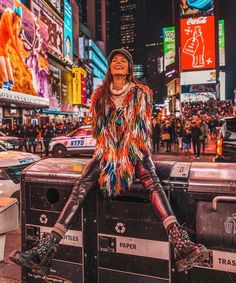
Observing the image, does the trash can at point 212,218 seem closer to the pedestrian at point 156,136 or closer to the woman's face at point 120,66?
the woman's face at point 120,66

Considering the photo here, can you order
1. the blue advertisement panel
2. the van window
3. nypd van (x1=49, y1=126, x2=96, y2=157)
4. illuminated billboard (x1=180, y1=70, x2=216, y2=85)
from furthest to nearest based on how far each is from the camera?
1. the blue advertisement panel
2. illuminated billboard (x1=180, y1=70, x2=216, y2=85)
3. nypd van (x1=49, y1=126, x2=96, y2=157)
4. the van window

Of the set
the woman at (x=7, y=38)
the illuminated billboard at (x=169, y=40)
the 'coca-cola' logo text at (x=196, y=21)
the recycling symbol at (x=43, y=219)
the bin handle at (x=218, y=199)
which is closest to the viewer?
the bin handle at (x=218, y=199)

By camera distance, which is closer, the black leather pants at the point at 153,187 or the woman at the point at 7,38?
the black leather pants at the point at 153,187

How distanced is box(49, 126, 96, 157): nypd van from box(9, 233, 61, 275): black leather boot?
13930 millimetres

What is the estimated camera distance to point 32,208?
3.28m

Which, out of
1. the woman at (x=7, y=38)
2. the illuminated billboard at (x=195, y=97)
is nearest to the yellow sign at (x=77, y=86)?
the illuminated billboard at (x=195, y=97)

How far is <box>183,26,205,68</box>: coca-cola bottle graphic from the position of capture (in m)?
44.2

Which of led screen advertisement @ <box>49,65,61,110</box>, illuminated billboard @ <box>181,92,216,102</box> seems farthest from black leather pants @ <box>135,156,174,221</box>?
illuminated billboard @ <box>181,92,216,102</box>

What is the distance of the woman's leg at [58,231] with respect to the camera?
8.36ft

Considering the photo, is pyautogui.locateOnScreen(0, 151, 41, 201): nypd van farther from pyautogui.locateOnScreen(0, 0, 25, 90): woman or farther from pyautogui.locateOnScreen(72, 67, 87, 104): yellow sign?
pyautogui.locateOnScreen(72, 67, 87, 104): yellow sign

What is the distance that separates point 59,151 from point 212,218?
51.2 ft

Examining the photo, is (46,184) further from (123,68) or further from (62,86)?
(62,86)

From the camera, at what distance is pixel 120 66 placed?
3037 millimetres

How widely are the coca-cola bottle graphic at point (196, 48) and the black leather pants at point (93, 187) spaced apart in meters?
43.8
